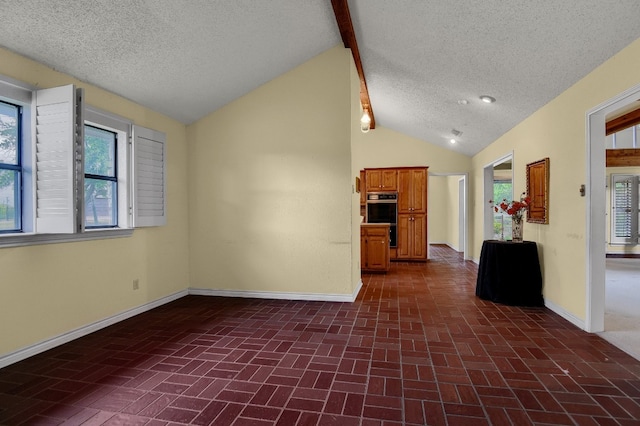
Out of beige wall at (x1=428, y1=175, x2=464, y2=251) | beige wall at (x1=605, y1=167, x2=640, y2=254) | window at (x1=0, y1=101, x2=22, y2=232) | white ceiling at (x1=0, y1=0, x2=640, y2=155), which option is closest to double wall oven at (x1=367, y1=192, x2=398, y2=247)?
white ceiling at (x1=0, y1=0, x2=640, y2=155)

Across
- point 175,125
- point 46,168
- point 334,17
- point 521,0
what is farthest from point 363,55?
point 46,168

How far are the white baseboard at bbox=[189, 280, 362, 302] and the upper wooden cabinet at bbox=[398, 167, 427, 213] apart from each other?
325 cm

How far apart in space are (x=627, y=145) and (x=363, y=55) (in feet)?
24.1

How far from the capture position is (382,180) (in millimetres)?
7559

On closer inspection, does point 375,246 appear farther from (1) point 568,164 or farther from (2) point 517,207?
(1) point 568,164

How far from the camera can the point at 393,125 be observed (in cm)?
738

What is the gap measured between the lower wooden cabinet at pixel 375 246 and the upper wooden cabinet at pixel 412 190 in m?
1.55

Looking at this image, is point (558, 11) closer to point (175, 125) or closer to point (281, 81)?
point (281, 81)

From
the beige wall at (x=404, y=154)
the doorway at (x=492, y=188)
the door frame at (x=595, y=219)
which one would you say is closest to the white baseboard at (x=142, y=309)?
the door frame at (x=595, y=219)

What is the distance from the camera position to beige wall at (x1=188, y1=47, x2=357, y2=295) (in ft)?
13.8

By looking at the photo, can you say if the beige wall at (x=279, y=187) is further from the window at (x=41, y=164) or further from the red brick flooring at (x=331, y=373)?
the window at (x=41, y=164)

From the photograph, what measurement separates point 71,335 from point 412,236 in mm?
6153

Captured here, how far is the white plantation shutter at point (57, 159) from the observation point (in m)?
2.61

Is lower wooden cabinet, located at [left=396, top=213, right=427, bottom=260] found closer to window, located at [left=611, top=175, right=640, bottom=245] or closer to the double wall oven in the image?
the double wall oven
